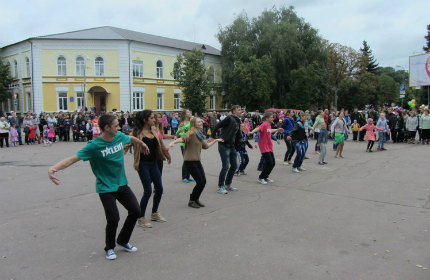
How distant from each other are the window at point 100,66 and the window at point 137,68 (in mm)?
3354

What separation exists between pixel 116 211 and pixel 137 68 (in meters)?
36.7

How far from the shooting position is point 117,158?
4.45 m

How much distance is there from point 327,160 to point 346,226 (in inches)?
306

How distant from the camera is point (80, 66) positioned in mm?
36812

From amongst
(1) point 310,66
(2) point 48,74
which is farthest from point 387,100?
(2) point 48,74

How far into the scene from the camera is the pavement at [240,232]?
398 cm

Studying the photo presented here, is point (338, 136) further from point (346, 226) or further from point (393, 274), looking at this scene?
point (393, 274)

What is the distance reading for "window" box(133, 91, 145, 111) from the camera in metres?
39.1

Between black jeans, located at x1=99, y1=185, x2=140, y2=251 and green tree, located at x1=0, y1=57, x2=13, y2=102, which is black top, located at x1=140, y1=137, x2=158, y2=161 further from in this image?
green tree, located at x1=0, y1=57, x2=13, y2=102

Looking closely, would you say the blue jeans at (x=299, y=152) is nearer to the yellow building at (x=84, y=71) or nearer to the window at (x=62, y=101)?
the yellow building at (x=84, y=71)

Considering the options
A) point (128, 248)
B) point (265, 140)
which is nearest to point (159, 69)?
point (265, 140)

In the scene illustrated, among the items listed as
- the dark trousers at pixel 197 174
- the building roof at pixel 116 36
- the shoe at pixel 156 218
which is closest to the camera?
the shoe at pixel 156 218

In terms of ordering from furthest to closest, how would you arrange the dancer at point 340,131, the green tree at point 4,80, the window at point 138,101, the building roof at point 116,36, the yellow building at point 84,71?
the green tree at point 4,80
the window at point 138,101
the building roof at point 116,36
the yellow building at point 84,71
the dancer at point 340,131

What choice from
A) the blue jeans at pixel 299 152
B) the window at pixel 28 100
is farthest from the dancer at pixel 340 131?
the window at pixel 28 100
